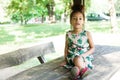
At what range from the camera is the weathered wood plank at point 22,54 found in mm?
3511

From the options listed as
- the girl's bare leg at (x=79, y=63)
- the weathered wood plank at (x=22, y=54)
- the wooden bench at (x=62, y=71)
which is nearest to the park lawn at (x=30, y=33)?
the weathered wood plank at (x=22, y=54)

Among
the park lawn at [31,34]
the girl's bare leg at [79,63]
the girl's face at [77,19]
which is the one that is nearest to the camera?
the girl's bare leg at [79,63]

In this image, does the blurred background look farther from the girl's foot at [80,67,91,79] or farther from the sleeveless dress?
the girl's foot at [80,67,91,79]

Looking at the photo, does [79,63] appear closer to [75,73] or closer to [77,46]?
[75,73]

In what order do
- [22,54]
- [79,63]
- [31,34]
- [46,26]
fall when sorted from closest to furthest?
[79,63], [22,54], [31,34], [46,26]

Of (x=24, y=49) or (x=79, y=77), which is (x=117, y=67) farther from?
(x=24, y=49)

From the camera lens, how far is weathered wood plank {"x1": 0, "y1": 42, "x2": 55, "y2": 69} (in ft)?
11.5

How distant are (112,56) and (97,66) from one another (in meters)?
0.85

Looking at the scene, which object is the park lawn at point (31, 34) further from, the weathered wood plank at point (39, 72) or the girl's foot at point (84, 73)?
the girl's foot at point (84, 73)

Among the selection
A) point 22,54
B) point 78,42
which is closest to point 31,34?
point 22,54

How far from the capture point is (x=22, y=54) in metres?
4.03

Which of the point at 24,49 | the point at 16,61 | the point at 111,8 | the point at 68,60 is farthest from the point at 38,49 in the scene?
the point at 111,8

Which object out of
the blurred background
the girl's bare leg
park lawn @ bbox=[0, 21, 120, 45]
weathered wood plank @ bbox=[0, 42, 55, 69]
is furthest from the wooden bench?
park lawn @ bbox=[0, 21, 120, 45]

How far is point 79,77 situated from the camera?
2.83m
